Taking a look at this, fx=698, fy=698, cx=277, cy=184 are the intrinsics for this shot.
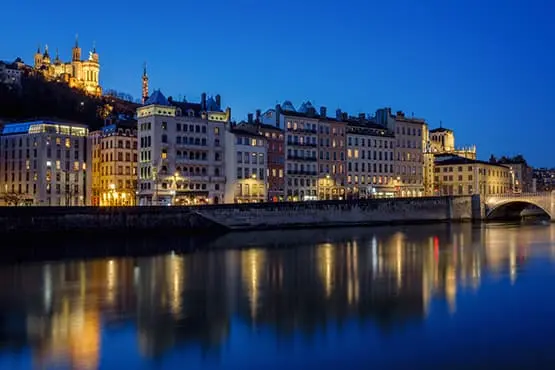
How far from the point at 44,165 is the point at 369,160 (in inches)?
1761

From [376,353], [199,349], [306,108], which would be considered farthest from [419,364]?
[306,108]

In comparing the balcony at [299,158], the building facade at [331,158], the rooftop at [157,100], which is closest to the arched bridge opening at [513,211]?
the building facade at [331,158]

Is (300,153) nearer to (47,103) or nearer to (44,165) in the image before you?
(44,165)

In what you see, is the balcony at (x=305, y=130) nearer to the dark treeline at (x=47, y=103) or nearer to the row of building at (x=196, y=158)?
the row of building at (x=196, y=158)

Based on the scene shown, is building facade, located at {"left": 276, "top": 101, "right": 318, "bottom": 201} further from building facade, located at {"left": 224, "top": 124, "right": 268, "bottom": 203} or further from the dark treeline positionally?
the dark treeline

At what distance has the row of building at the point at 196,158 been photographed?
2960 inches

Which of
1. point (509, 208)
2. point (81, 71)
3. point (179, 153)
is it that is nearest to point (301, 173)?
point (179, 153)

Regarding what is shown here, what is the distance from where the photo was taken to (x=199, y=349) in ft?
60.4

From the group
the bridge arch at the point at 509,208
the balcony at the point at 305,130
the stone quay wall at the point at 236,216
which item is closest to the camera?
the stone quay wall at the point at 236,216

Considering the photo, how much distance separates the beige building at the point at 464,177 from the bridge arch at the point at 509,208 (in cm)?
1000

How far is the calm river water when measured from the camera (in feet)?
57.6

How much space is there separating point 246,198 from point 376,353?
64.1m

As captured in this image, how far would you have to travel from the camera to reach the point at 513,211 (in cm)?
9794

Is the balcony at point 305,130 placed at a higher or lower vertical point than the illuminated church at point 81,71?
lower
